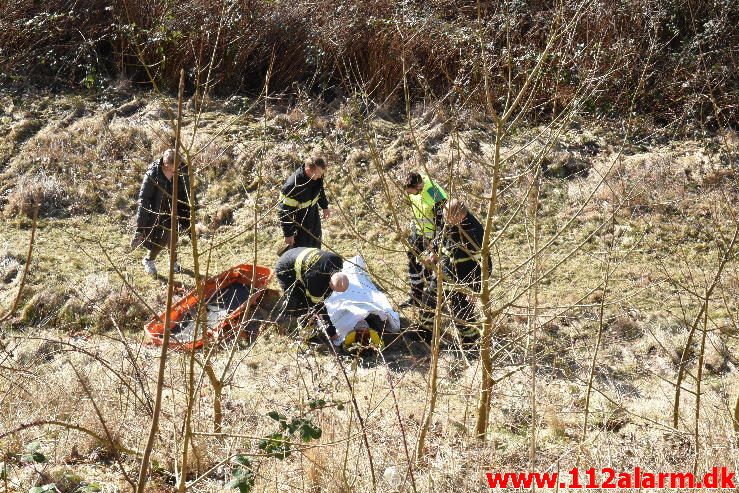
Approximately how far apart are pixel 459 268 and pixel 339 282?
111 cm

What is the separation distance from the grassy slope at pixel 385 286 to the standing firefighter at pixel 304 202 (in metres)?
0.52

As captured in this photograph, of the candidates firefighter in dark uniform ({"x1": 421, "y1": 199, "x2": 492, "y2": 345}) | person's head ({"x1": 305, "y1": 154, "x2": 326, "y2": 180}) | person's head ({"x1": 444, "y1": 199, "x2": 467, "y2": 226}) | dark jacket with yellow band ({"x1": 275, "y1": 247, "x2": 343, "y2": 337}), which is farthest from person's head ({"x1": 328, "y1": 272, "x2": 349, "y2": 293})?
person's head ({"x1": 444, "y1": 199, "x2": 467, "y2": 226})

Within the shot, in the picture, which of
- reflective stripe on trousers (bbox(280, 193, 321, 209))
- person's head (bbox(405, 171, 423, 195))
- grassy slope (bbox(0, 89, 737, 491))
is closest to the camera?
grassy slope (bbox(0, 89, 737, 491))

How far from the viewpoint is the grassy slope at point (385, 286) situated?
191 inches

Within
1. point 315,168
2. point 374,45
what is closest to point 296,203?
point 315,168

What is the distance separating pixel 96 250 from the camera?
10297 mm

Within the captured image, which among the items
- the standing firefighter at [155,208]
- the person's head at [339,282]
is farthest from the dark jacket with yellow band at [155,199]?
the person's head at [339,282]

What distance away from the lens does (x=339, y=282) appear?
7.60 m

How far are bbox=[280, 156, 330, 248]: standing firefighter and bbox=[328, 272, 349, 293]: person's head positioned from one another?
58cm

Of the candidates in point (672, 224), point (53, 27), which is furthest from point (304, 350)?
point (53, 27)

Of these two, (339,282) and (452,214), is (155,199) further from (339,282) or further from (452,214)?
(452,214)

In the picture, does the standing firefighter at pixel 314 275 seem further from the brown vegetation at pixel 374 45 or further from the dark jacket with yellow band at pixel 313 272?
the brown vegetation at pixel 374 45

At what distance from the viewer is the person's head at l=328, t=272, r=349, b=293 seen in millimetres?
7586

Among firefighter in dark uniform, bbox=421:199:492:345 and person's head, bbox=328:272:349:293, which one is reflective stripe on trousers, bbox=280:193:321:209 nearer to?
person's head, bbox=328:272:349:293
